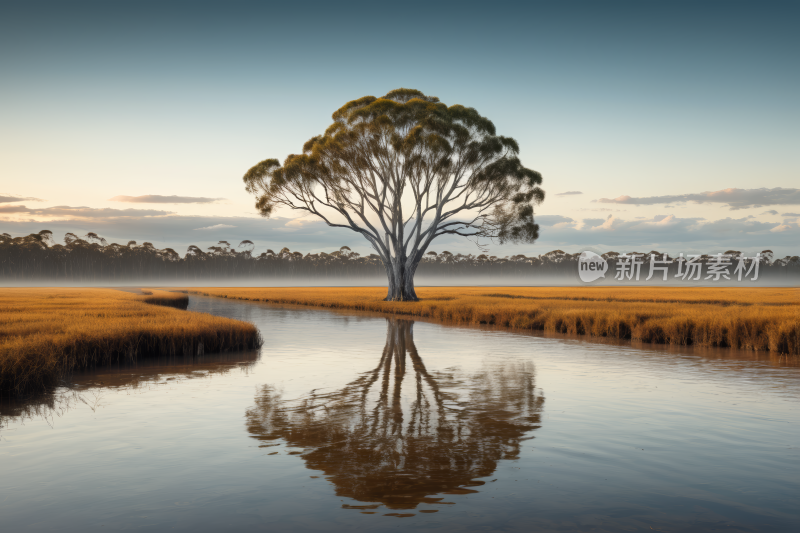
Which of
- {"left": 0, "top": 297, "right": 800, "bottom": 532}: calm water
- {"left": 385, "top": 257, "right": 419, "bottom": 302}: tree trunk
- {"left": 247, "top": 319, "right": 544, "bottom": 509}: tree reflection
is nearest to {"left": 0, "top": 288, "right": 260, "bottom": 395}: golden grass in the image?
{"left": 0, "top": 297, "right": 800, "bottom": 532}: calm water

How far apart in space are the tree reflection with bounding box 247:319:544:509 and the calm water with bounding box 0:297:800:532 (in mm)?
47

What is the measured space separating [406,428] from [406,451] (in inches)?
57.6

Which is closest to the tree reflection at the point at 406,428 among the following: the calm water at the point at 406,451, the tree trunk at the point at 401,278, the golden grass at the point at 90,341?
the calm water at the point at 406,451

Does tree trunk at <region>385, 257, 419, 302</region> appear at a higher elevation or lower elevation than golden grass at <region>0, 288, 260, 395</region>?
higher

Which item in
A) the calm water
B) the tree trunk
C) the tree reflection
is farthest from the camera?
the tree trunk

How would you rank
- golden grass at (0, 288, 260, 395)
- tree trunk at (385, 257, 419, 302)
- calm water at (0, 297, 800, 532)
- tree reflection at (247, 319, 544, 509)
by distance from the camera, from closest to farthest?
calm water at (0, 297, 800, 532), tree reflection at (247, 319, 544, 509), golden grass at (0, 288, 260, 395), tree trunk at (385, 257, 419, 302)

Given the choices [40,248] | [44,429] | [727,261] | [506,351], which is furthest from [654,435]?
[40,248]

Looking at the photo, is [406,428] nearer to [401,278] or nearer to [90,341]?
[90,341]

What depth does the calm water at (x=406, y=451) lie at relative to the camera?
6.37 metres

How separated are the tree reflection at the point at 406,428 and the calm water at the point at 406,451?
47 mm

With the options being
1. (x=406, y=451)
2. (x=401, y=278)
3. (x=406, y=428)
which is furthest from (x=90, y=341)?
(x=401, y=278)

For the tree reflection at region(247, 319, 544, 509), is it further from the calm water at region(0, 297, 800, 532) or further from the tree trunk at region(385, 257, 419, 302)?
the tree trunk at region(385, 257, 419, 302)

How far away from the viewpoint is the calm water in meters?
6.37

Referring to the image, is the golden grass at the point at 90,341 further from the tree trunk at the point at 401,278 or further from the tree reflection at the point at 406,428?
the tree trunk at the point at 401,278
